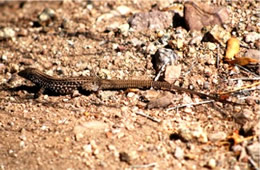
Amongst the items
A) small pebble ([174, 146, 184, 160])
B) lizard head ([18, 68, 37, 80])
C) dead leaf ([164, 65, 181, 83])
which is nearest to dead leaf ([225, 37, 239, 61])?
dead leaf ([164, 65, 181, 83])

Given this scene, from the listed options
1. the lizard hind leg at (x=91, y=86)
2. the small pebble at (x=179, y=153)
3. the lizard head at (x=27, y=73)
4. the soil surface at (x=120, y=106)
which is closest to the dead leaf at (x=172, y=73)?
the soil surface at (x=120, y=106)

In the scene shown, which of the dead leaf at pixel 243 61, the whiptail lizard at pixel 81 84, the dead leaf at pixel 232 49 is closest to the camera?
the dead leaf at pixel 243 61

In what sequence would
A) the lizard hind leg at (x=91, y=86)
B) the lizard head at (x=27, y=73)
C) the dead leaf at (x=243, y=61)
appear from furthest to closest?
the lizard head at (x=27, y=73) < the lizard hind leg at (x=91, y=86) < the dead leaf at (x=243, y=61)

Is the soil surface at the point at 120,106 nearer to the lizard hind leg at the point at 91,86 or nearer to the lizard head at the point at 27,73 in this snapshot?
the lizard hind leg at the point at 91,86

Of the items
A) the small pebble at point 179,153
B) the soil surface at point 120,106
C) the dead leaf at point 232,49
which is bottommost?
the small pebble at point 179,153

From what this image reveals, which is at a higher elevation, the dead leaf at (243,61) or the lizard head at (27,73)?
the dead leaf at (243,61)

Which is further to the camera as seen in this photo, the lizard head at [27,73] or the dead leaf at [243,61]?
the lizard head at [27,73]

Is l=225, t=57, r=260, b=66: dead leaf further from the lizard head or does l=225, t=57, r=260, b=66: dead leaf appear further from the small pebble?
the lizard head
